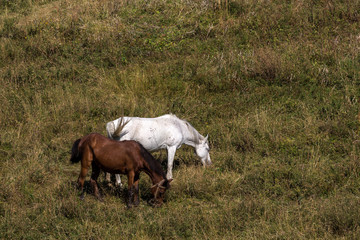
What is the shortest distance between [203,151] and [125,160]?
7.16 feet

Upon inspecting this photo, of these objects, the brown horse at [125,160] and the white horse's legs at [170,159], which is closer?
the brown horse at [125,160]

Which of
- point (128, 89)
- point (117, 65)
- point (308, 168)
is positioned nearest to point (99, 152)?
point (308, 168)

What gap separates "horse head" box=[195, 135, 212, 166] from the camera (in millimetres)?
9367

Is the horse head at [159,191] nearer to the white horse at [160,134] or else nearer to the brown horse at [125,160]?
the brown horse at [125,160]

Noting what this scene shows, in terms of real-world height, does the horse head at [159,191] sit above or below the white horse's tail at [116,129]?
below

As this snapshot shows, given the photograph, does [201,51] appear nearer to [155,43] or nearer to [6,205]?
[155,43]

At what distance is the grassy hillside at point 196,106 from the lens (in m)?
7.08

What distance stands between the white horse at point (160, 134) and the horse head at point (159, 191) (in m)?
0.94

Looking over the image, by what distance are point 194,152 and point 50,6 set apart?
365 inches

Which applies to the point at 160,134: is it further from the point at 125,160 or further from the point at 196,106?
the point at 196,106

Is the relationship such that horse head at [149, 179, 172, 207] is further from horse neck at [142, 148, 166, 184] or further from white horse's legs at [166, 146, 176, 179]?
white horse's legs at [166, 146, 176, 179]

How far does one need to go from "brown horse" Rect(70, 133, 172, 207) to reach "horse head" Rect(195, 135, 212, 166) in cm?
177

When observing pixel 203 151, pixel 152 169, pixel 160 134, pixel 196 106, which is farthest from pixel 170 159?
pixel 196 106

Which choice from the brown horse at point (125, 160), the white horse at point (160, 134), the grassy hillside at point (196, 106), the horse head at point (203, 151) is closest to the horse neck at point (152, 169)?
the brown horse at point (125, 160)
